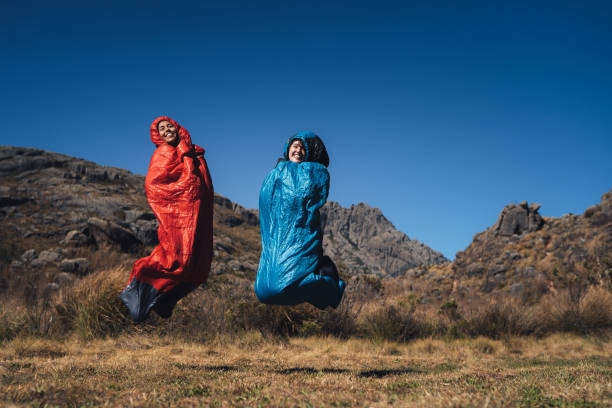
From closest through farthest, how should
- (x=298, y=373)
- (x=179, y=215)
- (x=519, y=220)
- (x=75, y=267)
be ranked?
(x=298, y=373), (x=179, y=215), (x=75, y=267), (x=519, y=220)

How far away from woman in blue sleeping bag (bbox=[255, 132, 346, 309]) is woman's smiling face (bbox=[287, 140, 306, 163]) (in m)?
0.03

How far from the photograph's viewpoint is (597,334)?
10.8 m

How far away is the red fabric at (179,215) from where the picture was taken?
5195mm

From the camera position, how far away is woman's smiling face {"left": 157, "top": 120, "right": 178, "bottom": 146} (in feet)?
19.3

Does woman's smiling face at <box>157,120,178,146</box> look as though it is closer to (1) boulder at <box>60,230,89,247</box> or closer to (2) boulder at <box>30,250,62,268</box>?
(2) boulder at <box>30,250,62,268</box>

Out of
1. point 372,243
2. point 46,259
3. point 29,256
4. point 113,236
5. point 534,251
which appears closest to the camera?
point 113,236

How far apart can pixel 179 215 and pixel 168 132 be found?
1.31m

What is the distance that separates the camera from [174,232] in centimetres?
528

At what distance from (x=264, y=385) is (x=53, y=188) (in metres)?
45.1

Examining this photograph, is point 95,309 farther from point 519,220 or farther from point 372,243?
point 372,243

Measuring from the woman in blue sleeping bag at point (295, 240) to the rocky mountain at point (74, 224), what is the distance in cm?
896

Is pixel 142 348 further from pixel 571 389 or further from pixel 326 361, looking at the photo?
pixel 571 389

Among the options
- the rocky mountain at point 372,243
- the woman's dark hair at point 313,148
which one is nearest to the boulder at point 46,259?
the woman's dark hair at point 313,148

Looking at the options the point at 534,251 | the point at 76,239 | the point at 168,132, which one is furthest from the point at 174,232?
the point at 534,251
